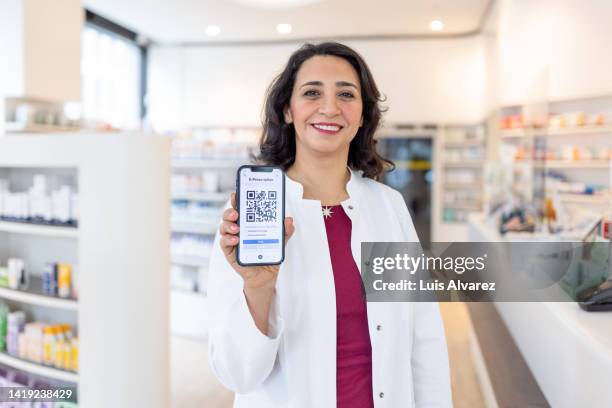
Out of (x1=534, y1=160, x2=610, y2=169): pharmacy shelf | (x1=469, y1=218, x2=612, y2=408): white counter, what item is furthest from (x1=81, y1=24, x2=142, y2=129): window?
(x1=469, y1=218, x2=612, y2=408): white counter

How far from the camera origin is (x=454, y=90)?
7887 millimetres

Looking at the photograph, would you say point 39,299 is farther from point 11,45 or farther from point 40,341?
point 11,45

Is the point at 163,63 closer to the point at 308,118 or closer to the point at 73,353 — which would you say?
the point at 73,353

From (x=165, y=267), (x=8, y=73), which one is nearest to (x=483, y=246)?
(x=165, y=267)

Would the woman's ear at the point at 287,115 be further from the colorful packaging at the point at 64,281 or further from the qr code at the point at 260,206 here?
the colorful packaging at the point at 64,281

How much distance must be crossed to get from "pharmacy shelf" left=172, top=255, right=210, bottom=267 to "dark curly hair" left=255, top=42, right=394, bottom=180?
340 centimetres

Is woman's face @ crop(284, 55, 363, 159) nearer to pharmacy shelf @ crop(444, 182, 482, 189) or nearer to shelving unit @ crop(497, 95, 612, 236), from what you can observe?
shelving unit @ crop(497, 95, 612, 236)

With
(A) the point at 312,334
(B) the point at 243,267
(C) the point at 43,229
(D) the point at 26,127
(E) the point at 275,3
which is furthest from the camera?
(E) the point at 275,3

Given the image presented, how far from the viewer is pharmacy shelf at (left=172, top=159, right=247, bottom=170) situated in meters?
4.58

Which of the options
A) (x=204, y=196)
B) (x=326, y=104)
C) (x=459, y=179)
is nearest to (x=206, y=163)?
(x=204, y=196)

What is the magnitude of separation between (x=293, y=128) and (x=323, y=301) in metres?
0.46

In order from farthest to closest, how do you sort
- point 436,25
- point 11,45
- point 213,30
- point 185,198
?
point 213,30
point 436,25
point 185,198
point 11,45

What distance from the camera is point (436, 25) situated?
7266 millimetres

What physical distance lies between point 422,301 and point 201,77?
26.0 feet
